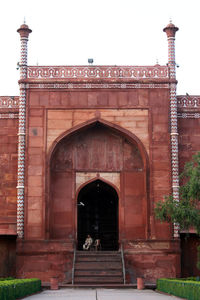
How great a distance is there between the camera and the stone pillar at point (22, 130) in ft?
64.8

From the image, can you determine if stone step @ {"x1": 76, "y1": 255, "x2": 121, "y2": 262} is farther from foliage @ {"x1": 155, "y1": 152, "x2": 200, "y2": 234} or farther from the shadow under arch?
foliage @ {"x1": 155, "y1": 152, "x2": 200, "y2": 234}

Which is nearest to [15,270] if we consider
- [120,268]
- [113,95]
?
[120,268]

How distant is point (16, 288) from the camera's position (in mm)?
13344

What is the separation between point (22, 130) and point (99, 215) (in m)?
5.45

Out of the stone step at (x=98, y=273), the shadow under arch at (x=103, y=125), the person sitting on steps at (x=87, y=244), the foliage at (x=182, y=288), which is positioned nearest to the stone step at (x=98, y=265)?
the stone step at (x=98, y=273)

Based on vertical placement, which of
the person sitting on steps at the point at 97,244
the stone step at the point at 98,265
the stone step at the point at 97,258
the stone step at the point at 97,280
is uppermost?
the person sitting on steps at the point at 97,244

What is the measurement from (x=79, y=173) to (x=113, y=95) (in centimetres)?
301

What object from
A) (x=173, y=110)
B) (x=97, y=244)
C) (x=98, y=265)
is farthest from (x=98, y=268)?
(x=173, y=110)

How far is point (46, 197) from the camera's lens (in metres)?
20.0

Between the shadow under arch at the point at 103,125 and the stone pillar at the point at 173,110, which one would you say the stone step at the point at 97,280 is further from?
the stone pillar at the point at 173,110

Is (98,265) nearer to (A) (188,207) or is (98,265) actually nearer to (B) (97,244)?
(B) (97,244)

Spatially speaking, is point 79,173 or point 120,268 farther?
point 79,173

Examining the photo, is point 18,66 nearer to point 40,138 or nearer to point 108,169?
point 40,138

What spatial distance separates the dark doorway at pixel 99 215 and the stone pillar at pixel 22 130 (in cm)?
361
